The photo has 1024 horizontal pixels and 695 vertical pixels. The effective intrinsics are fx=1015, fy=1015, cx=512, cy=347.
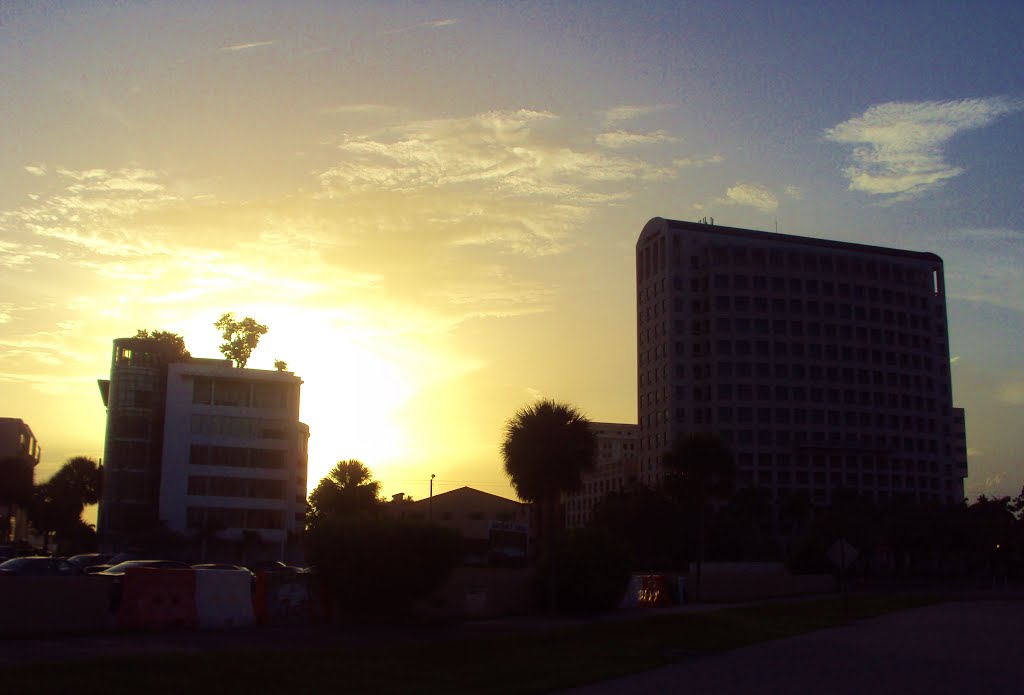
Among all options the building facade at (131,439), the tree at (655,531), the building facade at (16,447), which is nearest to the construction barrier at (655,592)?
the tree at (655,531)

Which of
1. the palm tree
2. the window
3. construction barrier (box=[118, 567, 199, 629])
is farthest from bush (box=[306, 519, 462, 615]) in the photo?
the window

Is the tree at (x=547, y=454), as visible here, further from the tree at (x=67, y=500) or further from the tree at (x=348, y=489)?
the tree at (x=67, y=500)

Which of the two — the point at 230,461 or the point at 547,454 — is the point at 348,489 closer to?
the point at 230,461

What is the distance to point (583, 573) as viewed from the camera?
1537 inches

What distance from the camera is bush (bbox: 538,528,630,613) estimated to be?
3875cm

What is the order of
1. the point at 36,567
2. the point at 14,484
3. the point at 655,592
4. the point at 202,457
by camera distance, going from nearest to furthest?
the point at 36,567
the point at 655,592
the point at 202,457
the point at 14,484

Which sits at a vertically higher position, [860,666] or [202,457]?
[202,457]

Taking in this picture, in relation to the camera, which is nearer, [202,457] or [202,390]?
[202,457]

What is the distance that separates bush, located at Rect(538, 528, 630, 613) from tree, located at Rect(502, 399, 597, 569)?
1.21 meters

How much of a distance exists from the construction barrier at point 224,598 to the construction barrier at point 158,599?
215 mm

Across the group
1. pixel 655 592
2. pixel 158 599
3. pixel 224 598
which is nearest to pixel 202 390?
pixel 655 592

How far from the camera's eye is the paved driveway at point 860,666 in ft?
57.5

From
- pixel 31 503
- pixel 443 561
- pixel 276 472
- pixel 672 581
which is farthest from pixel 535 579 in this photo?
pixel 31 503

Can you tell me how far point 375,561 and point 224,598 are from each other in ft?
17.4
